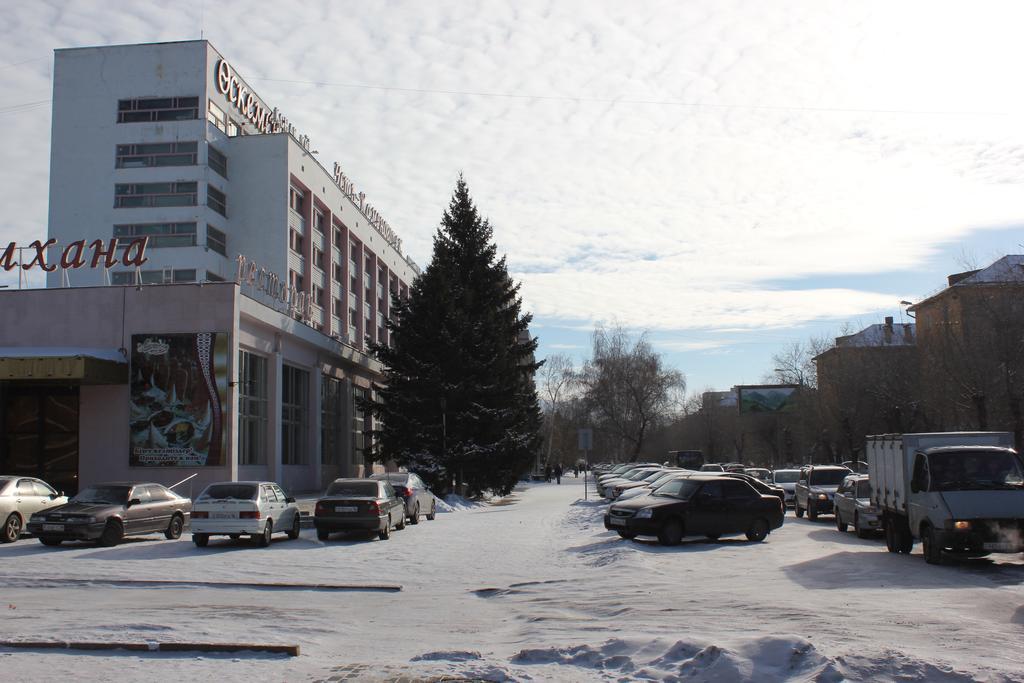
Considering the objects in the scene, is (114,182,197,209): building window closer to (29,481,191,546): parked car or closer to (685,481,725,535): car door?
(29,481,191,546): parked car

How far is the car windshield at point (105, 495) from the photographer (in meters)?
20.5

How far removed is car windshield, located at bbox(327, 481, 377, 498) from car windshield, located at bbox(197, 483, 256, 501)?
240 centimetres

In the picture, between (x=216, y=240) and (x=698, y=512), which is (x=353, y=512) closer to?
(x=698, y=512)

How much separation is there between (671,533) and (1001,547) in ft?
21.9

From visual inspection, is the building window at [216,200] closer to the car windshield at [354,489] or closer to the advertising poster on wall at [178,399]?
the advertising poster on wall at [178,399]

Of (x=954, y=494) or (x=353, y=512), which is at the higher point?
(x=954, y=494)

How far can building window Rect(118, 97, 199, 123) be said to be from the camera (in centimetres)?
5209

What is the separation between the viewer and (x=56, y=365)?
96.9 ft

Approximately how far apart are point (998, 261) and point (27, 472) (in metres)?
37.2

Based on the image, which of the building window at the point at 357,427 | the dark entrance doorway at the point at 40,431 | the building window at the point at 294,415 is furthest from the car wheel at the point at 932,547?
the building window at the point at 357,427

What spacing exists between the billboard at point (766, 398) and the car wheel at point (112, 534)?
→ 215 ft

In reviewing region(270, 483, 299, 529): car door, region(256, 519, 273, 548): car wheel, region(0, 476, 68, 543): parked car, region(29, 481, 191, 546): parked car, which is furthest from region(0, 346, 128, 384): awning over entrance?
region(256, 519, 273, 548): car wheel

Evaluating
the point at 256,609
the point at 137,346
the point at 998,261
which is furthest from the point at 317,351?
the point at 256,609

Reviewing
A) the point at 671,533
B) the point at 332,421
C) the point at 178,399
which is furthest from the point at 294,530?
the point at 332,421
